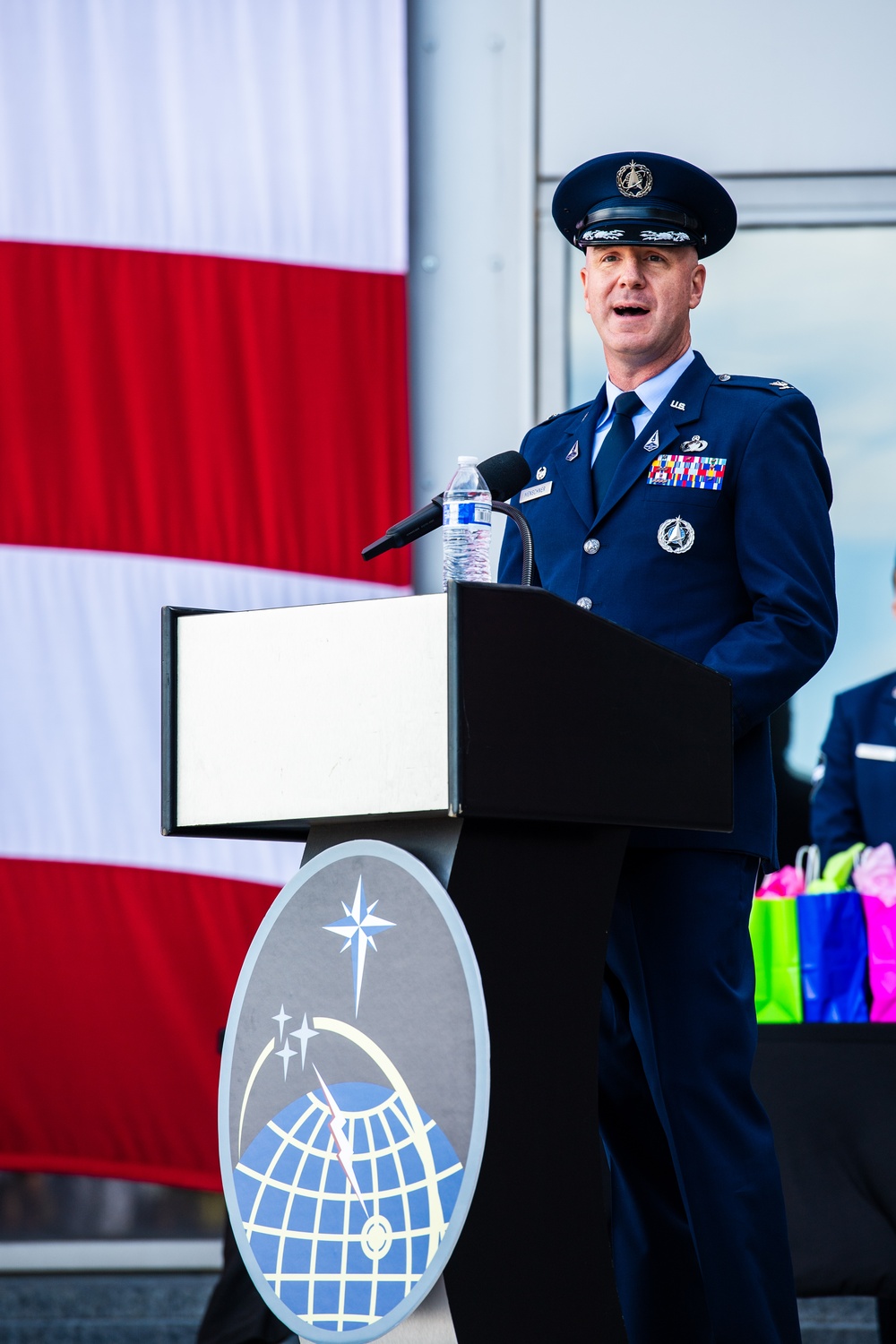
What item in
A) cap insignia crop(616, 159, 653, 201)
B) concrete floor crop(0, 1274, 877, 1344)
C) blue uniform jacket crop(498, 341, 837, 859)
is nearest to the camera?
blue uniform jacket crop(498, 341, 837, 859)

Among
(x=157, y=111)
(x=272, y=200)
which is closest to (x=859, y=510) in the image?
(x=272, y=200)

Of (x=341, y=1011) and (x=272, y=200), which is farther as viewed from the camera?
(x=272, y=200)

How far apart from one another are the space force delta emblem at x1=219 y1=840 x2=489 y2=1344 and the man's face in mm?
779

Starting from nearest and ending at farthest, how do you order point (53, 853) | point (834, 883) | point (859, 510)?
point (834, 883) → point (53, 853) → point (859, 510)

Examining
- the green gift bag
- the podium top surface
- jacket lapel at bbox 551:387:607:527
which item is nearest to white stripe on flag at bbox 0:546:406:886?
the green gift bag

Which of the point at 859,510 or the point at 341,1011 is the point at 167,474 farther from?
the point at 341,1011

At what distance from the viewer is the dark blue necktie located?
5.54 feet

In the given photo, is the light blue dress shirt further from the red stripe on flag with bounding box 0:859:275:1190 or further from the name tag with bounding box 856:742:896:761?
the red stripe on flag with bounding box 0:859:275:1190

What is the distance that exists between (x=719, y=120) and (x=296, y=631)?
7.97 feet

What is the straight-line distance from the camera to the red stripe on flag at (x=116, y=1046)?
301 cm

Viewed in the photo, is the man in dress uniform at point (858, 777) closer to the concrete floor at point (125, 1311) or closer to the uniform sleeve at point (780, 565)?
the concrete floor at point (125, 1311)

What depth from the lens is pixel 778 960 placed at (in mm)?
2291

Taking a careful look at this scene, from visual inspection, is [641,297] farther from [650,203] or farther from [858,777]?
[858,777]

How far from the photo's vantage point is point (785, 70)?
3.20 metres
